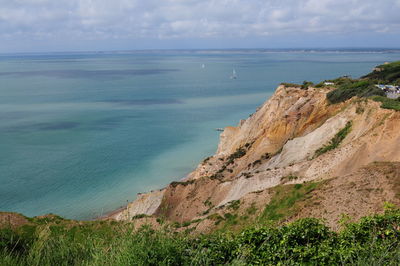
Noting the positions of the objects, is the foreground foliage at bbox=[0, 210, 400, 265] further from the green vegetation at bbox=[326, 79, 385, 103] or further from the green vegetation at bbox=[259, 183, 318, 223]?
the green vegetation at bbox=[326, 79, 385, 103]

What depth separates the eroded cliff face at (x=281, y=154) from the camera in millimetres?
23875

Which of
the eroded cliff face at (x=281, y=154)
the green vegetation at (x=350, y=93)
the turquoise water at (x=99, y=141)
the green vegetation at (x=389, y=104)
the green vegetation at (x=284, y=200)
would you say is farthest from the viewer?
the turquoise water at (x=99, y=141)

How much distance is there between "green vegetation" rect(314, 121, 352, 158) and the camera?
94.9 feet

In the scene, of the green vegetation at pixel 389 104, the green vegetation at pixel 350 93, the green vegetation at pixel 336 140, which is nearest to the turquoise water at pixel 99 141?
the green vegetation at pixel 350 93

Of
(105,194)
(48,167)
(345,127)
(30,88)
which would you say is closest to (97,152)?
(48,167)

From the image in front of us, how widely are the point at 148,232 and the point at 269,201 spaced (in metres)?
13.2

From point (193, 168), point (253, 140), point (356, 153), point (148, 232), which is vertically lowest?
point (193, 168)

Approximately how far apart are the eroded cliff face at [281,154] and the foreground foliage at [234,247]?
19.6 feet

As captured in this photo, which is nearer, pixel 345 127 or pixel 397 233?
pixel 397 233

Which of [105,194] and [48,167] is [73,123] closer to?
[48,167]

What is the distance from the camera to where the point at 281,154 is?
108 ft

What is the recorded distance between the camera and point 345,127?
3047cm

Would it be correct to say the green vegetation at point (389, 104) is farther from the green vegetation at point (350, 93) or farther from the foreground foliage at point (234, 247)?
the foreground foliage at point (234, 247)

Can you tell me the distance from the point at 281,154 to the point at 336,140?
532cm
